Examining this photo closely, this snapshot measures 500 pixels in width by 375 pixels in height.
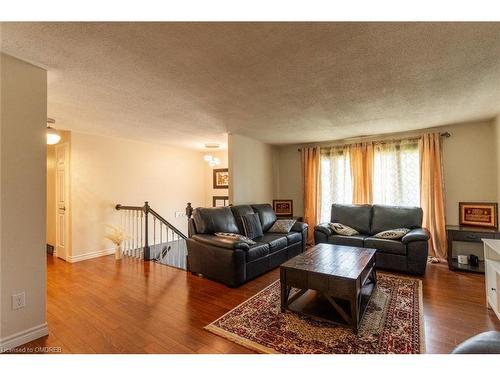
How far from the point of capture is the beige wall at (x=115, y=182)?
4.12 m

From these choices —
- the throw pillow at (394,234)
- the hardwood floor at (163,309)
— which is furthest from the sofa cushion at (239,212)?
the throw pillow at (394,234)

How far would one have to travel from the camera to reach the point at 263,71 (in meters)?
2.03

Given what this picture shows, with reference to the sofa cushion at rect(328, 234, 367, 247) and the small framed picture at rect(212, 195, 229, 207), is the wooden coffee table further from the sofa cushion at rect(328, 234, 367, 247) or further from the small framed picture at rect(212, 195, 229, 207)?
the small framed picture at rect(212, 195, 229, 207)

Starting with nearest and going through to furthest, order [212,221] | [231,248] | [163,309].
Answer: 1. [163,309]
2. [231,248]
3. [212,221]

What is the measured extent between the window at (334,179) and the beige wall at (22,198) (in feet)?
15.1

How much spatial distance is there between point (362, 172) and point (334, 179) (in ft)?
1.90

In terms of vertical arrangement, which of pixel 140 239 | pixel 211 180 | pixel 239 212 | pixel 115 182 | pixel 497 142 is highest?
pixel 497 142

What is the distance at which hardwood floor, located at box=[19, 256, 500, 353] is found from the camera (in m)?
1.84

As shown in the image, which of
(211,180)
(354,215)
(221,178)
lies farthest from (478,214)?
(211,180)

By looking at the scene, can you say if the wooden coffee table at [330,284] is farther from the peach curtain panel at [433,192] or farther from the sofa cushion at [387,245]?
the peach curtain panel at [433,192]

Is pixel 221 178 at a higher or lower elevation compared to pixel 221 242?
higher

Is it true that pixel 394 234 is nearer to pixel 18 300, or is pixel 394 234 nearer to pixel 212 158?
pixel 212 158

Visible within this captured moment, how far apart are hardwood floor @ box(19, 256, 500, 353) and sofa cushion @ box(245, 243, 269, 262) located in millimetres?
317

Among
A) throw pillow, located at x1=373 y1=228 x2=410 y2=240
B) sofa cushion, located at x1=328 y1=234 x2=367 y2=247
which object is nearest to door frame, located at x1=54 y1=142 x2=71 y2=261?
sofa cushion, located at x1=328 y1=234 x2=367 y2=247
